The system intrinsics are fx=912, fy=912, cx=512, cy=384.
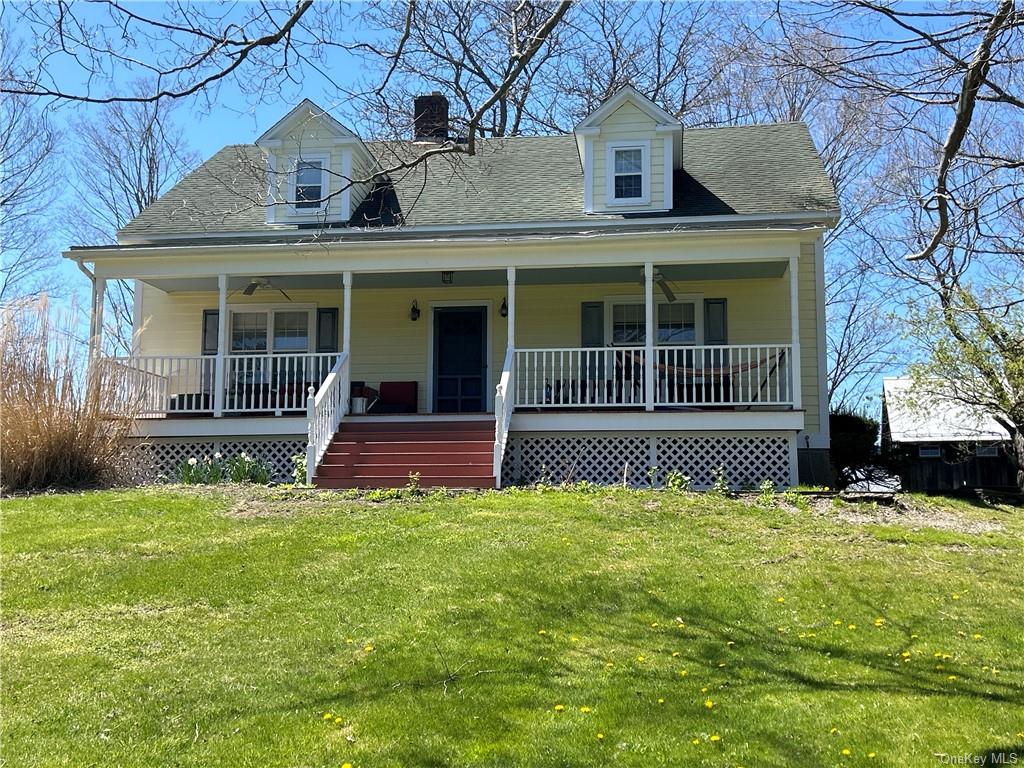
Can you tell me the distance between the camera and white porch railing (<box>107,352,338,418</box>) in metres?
13.1

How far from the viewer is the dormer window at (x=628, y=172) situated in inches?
627

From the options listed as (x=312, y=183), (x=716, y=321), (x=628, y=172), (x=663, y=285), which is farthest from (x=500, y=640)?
(x=312, y=183)

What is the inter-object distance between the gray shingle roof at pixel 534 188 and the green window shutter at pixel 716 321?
1.55 metres

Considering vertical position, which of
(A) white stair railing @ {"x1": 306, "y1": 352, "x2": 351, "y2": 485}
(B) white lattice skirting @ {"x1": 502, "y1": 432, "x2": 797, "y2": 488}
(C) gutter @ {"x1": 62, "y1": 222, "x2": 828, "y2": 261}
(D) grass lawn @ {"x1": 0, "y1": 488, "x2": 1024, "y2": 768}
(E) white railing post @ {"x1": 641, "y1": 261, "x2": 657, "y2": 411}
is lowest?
(D) grass lawn @ {"x1": 0, "y1": 488, "x2": 1024, "y2": 768}

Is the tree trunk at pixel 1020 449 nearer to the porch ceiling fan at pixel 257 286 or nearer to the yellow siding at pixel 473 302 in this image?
the yellow siding at pixel 473 302

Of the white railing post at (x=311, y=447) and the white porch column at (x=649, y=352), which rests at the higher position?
the white porch column at (x=649, y=352)

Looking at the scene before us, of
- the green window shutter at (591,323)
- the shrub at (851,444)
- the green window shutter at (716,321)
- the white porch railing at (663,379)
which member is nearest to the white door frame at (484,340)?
the white porch railing at (663,379)

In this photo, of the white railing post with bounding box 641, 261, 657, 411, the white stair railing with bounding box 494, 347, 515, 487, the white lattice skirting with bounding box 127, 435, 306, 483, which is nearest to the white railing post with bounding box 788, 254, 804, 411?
the white railing post with bounding box 641, 261, 657, 411

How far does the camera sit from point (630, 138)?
1598cm

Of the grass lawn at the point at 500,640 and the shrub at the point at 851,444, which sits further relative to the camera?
the shrub at the point at 851,444

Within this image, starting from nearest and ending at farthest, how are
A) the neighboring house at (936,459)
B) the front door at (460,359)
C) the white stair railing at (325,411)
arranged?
1. the white stair railing at (325,411)
2. the front door at (460,359)
3. the neighboring house at (936,459)

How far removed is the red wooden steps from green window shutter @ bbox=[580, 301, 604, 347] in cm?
310

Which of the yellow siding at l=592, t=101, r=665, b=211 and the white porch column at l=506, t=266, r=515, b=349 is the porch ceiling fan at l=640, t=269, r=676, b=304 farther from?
the white porch column at l=506, t=266, r=515, b=349

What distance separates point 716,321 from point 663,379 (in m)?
1.91
